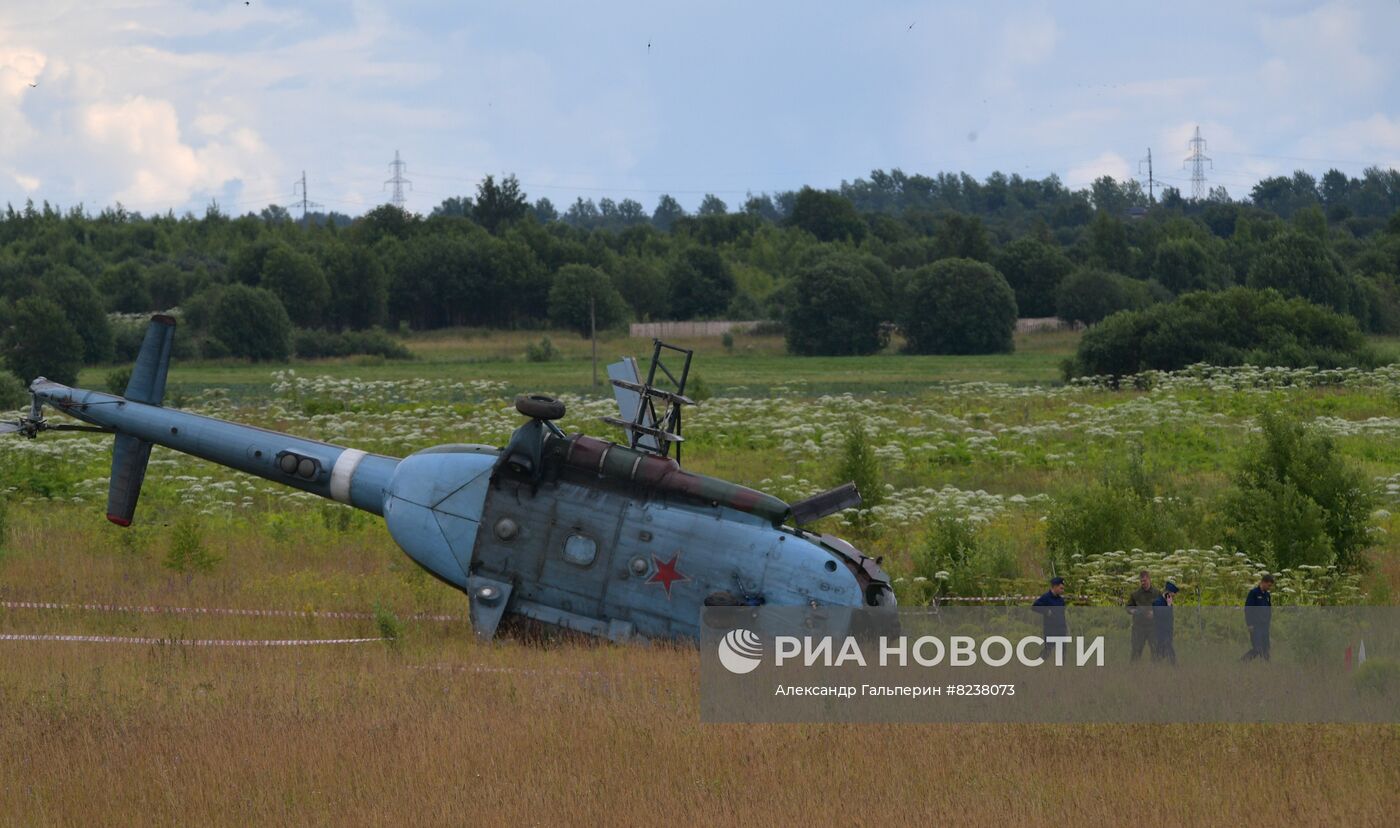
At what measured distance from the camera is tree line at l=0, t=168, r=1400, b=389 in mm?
81438

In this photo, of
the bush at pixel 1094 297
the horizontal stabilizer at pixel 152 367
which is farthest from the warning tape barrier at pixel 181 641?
the bush at pixel 1094 297

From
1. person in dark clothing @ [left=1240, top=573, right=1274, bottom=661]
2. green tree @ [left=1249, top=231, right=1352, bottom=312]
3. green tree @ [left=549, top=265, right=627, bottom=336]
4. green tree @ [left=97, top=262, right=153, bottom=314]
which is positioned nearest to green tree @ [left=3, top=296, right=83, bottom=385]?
green tree @ [left=97, top=262, right=153, bottom=314]

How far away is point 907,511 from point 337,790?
586 inches

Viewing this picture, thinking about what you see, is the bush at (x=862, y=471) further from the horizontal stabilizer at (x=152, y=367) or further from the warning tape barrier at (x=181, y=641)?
the horizontal stabilizer at (x=152, y=367)

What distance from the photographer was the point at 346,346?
82.1 m

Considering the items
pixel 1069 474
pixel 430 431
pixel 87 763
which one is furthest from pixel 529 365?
Result: pixel 87 763

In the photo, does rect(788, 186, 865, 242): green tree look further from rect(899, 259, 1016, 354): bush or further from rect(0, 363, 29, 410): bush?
rect(0, 363, 29, 410): bush

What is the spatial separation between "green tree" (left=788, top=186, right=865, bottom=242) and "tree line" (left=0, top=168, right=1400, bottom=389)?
13.4 metres

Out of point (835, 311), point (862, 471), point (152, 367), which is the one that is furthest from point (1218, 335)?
point (152, 367)

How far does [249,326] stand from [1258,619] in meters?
68.6

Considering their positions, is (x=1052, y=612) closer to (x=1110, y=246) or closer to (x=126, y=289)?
(x=126, y=289)

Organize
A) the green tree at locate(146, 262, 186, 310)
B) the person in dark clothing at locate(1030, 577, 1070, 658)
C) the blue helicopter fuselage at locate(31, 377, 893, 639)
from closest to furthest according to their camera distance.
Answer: the person in dark clothing at locate(1030, 577, 1070, 658) < the blue helicopter fuselage at locate(31, 377, 893, 639) < the green tree at locate(146, 262, 186, 310)

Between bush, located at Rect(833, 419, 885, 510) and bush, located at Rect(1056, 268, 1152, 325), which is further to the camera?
bush, located at Rect(1056, 268, 1152, 325)

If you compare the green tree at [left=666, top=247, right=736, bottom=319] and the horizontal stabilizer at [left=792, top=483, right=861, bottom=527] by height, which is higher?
the green tree at [left=666, top=247, right=736, bottom=319]
